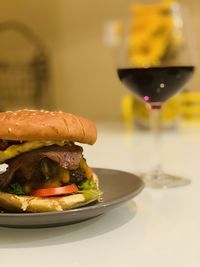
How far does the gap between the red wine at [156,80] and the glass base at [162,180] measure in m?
0.16

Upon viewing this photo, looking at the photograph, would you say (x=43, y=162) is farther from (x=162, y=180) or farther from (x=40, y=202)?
(x=162, y=180)

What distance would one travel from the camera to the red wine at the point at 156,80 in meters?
1.08

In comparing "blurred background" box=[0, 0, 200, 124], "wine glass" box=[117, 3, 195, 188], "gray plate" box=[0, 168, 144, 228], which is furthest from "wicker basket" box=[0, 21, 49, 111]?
"gray plate" box=[0, 168, 144, 228]

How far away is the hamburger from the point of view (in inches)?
28.2

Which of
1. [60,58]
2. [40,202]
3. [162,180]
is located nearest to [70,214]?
[40,202]

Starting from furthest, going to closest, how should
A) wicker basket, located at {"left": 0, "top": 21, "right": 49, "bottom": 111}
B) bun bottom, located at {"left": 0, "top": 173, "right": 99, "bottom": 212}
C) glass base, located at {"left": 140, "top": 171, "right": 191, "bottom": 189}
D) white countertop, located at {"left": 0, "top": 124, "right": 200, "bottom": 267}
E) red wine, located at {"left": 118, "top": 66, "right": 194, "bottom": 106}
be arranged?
wicker basket, located at {"left": 0, "top": 21, "right": 49, "bottom": 111}, red wine, located at {"left": 118, "top": 66, "right": 194, "bottom": 106}, glass base, located at {"left": 140, "top": 171, "right": 191, "bottom": 189}, bun bottom, located at {"left": 0, "top": 173, "right": 99, "bottom": 212}, white countertop, located at {"left": 0, "top": 124, "right": 200, "bottom": 267}

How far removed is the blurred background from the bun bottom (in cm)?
213

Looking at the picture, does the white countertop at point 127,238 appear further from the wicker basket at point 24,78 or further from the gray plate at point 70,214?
the wicker basket at point 24,78

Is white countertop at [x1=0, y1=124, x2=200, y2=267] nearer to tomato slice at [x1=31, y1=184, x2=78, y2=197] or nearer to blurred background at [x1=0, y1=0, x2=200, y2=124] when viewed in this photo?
tomato slice at [x1=31, y1=184, x2=78, y2=197]

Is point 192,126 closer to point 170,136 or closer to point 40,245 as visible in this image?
point 170,136

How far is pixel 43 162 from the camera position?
30.1 inches

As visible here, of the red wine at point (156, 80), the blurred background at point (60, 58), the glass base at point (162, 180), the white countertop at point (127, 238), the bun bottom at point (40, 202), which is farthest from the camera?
the blurred background at point (60, 58)

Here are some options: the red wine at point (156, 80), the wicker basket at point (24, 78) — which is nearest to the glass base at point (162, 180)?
the red wine at point (156, 80)

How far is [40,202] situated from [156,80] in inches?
19.0
